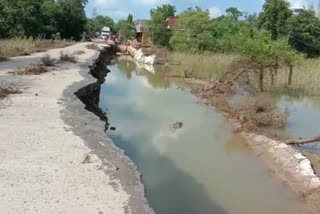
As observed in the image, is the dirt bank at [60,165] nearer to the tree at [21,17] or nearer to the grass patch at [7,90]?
the grass patch at [7,90]

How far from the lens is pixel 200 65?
32.7 m

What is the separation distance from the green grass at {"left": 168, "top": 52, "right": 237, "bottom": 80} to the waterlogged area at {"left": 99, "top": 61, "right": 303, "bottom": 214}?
920 centimetres

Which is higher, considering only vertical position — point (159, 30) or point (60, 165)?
point (159, 30)

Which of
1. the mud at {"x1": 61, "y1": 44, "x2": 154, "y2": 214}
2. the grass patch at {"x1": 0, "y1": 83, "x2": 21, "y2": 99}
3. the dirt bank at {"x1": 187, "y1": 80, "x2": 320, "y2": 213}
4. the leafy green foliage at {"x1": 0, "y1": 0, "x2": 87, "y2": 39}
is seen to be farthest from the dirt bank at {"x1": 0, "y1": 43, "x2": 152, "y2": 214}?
the leafy green foliage at {"x1": 0, "y1": 0, "x2": 87, "y2": 39}

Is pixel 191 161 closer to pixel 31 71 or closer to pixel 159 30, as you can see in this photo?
pixel 31 71

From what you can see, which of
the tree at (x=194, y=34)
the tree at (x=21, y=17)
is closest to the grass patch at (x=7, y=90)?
the tree at (x=21, y=17)

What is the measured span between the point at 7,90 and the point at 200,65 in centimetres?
2197

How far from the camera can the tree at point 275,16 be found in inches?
1678

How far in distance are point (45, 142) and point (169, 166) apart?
3.59 m

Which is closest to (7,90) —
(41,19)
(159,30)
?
(41,19)

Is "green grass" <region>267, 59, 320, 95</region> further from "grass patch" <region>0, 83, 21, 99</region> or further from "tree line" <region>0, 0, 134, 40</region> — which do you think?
"tree line" <region>0, 0, 134, 40</region>

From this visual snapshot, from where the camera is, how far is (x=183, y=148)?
1232 centimetres

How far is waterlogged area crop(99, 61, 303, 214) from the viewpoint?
27.8ft

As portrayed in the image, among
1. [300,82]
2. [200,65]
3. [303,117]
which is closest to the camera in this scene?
[303,117]
